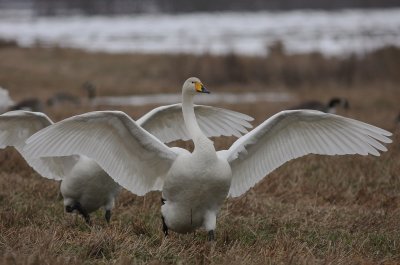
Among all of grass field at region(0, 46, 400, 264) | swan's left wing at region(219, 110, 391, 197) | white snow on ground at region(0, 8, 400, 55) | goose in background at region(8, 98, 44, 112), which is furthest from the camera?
white snow on ground at region(0, 8, 400, 55)

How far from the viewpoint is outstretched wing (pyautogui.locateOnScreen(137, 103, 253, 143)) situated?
20.1ft

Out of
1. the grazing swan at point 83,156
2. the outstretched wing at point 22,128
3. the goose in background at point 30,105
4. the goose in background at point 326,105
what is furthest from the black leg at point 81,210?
the goose in background at point 30,105

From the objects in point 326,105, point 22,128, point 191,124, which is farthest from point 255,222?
point 326,105

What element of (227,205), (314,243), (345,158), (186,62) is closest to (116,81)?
(186,62)

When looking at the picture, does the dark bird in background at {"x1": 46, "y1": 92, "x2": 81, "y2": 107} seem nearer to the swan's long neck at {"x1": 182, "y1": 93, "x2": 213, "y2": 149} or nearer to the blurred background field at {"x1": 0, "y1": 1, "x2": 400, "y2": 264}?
the blurred background field at {"x1": 0, "y1": 1, "x2": 400, "y2": 264}

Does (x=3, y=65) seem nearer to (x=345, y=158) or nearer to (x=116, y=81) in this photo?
(x=116, y=81)

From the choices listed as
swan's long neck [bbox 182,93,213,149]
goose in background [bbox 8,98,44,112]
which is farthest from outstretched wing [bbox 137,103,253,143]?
goose in background [bbox 8,98,44,112]

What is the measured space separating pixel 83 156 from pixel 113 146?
81cm

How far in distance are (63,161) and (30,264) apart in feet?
8.61

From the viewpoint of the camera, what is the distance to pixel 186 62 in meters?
21.5

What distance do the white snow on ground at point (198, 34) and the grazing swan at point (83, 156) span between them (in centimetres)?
2039

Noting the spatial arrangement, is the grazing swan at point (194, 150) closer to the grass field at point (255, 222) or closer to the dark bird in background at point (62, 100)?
the grass field at point (255, 222)

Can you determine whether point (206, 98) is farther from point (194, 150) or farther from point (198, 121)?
point (194, 150)

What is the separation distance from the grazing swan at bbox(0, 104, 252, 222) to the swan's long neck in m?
0.77
